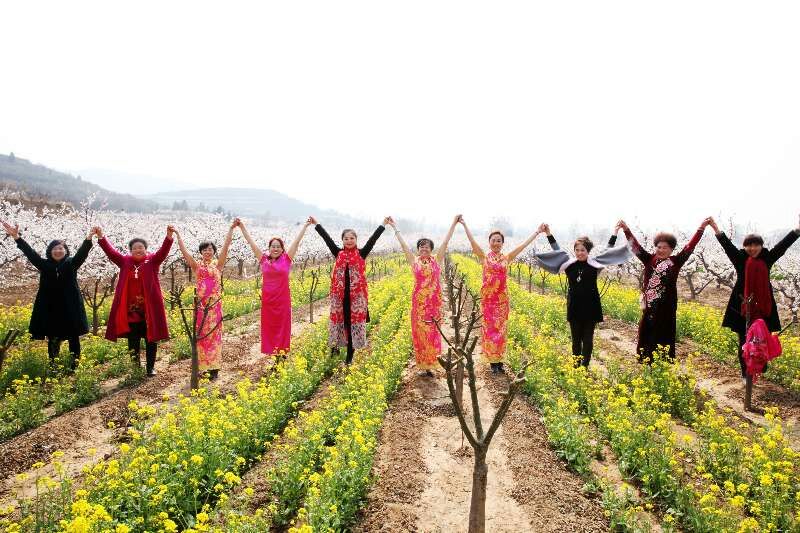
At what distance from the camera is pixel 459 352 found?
4.03 m

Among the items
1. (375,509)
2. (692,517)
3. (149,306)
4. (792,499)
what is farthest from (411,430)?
(149,306)

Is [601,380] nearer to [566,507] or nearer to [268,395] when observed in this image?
[566,507]

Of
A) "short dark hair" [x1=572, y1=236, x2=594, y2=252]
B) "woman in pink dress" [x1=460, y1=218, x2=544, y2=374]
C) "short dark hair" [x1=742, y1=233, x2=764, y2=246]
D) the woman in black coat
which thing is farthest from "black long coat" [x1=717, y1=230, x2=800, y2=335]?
the woman in black coat

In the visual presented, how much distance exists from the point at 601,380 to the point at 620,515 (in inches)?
149

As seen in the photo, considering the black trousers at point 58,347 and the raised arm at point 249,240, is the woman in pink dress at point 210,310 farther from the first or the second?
the black trousers at point 58,347

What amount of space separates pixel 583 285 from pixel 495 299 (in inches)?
59.5

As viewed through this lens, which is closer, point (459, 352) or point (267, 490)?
point (459, 352)

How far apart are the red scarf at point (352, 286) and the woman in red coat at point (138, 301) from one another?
294 cm

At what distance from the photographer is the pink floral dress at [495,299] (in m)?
8.70

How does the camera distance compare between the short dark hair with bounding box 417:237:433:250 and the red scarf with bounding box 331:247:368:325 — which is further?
the red scarf with bounding box 331:247:368:325

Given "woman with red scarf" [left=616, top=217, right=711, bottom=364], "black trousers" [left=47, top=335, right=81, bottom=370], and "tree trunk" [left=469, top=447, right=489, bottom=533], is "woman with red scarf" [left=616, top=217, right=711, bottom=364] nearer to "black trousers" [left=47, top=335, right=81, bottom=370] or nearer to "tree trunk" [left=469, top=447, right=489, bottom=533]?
"tree trunk" [left=469, top=447, right=489, bottom=533]

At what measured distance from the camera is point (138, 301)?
8.46 meters

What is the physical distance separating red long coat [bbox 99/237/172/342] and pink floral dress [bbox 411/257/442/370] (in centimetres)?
437

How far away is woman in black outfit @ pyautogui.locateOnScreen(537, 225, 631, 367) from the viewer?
8242 mm
